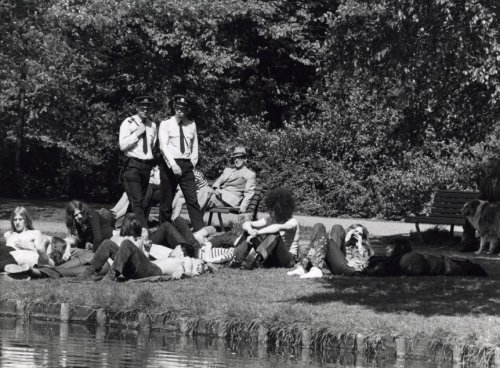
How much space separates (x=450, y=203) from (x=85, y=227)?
7.90 metres

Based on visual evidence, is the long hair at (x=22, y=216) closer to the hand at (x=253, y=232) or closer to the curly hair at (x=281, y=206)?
the hand at (x=253, y=232)

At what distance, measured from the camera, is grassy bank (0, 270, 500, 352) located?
38.5 ft

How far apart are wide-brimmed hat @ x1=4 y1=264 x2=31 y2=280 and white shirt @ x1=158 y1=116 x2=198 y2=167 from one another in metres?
3.14

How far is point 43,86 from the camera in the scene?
1235 inches

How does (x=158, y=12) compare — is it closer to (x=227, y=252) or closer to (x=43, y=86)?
(x=43, y=86)

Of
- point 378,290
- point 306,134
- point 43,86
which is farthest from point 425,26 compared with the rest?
point 43,86

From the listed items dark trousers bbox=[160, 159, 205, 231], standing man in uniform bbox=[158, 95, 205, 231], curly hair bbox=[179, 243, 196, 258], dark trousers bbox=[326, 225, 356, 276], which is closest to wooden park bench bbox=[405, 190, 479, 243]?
dark trousers bbox=[160, 159, 205, 231]

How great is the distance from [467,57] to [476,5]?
1015 millimetres

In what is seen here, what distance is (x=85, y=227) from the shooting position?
16578mm

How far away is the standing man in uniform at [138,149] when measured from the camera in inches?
705

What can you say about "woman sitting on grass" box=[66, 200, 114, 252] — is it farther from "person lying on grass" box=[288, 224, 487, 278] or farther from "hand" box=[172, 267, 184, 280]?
"person lying on grass" box=[288, 224, 487, 278]

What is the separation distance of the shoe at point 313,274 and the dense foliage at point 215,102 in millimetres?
8958

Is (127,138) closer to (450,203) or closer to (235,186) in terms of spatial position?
(235,186)

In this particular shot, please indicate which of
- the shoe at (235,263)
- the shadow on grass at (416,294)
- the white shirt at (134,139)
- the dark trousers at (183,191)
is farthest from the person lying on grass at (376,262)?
the white shirt at (134,139)
